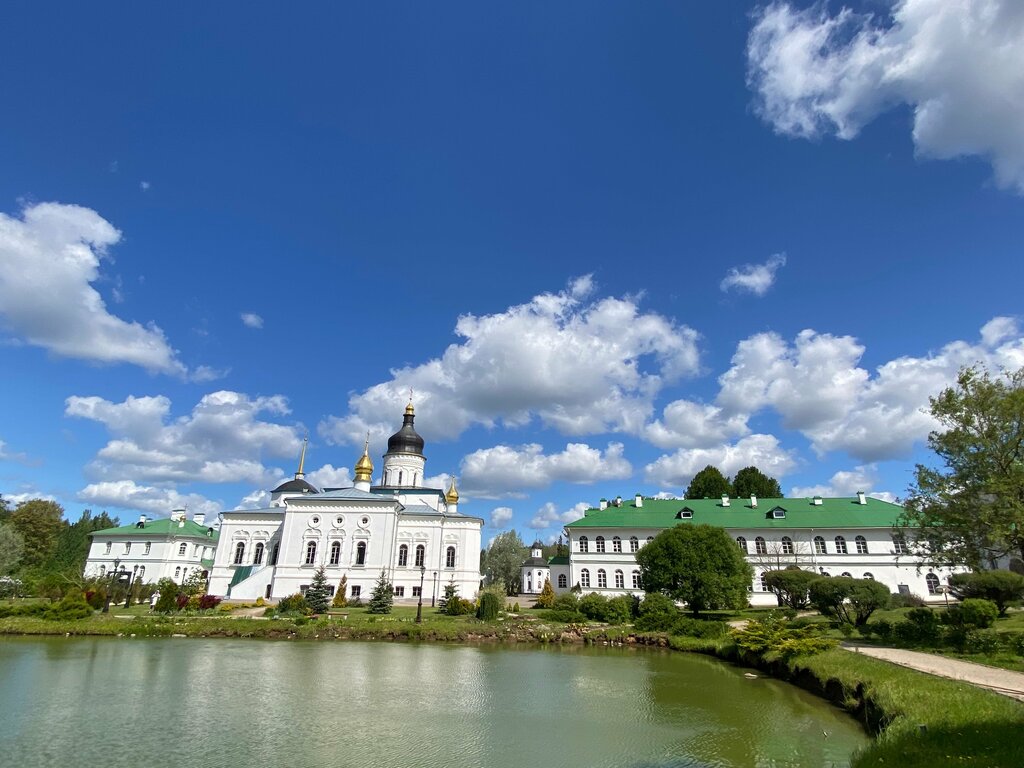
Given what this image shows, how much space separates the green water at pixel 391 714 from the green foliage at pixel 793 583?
1382 cm

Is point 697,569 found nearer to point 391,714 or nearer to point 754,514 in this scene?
point 754,514

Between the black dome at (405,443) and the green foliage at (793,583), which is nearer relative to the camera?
the green foliage at (793,583)

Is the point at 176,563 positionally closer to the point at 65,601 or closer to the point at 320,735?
the point at 65,601

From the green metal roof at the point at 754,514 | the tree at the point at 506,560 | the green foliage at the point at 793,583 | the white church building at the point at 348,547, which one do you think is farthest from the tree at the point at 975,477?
the tree at the point at 506,560

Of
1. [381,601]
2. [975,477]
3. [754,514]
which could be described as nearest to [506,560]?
[754,514]

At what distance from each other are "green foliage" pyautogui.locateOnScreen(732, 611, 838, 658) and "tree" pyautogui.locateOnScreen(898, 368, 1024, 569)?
204 inches

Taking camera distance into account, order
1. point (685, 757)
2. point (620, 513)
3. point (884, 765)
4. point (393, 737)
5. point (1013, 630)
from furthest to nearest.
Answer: point (620, 513) → point (1013, 630) → point (393, 737) → point (685, 757) → point (884, 765)

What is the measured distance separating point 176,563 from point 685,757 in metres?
56.7

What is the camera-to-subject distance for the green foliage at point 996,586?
24812 mm

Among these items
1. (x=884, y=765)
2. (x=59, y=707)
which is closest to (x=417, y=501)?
(x=59, y=707)

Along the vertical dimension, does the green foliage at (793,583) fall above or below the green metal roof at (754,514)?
below

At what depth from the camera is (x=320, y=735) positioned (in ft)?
34.2

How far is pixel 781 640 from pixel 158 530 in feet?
182

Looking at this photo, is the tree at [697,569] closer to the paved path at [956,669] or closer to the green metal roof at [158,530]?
the paved path at [956,669]
